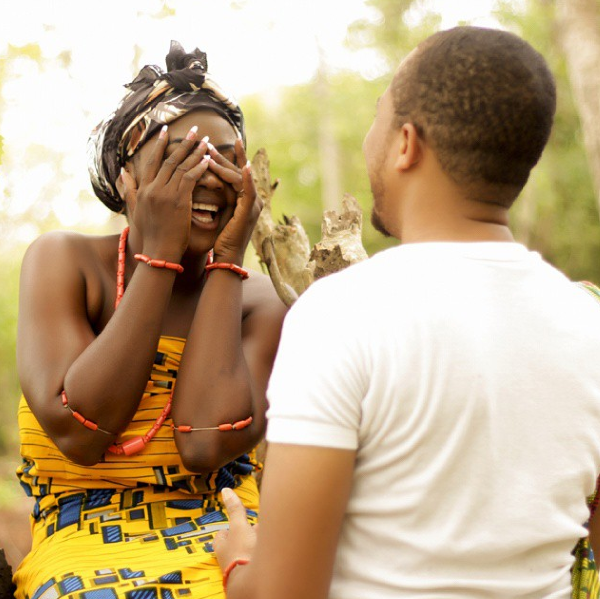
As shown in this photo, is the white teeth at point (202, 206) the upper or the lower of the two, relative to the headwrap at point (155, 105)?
lower

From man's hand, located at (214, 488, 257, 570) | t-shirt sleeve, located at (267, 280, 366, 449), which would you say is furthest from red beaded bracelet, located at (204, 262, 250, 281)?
t-shirt sleeve, located at (267, 280, 366, 449)

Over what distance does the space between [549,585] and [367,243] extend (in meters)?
18.4

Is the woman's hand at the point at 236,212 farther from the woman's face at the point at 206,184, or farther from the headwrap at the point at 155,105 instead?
the headwrap at the point at 155,105

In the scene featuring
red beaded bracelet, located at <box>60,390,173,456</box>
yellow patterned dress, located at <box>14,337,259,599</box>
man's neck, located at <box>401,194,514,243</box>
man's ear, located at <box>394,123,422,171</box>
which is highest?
man's ear, located at <box>394,123,422,171</box>

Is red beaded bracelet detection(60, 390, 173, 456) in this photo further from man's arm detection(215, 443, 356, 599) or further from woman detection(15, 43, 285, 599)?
man's arm detection(215, 443, 356, 599)

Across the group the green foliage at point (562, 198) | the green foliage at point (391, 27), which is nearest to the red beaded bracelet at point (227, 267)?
the green foliage at point (562, 198)

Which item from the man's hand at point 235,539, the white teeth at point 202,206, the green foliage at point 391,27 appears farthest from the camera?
the green foliage at point 391,27

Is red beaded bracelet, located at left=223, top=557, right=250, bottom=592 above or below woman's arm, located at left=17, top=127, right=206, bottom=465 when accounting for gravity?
below

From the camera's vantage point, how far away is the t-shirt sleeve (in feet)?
4.51

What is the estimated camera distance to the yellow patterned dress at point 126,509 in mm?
2152

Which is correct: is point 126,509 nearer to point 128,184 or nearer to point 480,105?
point 128,184

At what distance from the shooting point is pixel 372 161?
65.5 inches

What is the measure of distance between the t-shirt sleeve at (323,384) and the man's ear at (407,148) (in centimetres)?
33

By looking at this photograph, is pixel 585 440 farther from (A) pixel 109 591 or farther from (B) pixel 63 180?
(B) pixel 63 180
